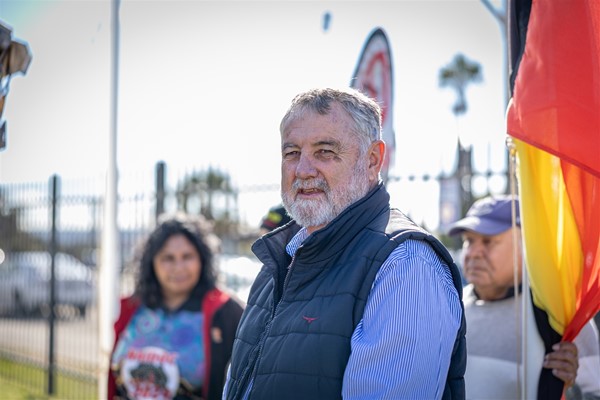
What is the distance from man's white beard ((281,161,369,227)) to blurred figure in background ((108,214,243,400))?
1.86 meters

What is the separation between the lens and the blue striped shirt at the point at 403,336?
1.94m

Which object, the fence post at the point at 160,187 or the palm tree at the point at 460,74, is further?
the palm tree at the point at 460,74

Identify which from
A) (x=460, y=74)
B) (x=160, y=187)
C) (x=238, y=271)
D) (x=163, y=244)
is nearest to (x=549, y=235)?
(x=163, y=244)

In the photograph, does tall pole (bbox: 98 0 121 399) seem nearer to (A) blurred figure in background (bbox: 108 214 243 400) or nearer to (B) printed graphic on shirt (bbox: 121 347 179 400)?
(A) blurred figure in background (bbox: 108 214 243 400)

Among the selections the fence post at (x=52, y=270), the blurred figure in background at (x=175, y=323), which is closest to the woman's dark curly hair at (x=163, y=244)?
the blurred figure in background at (x=175, y=323)

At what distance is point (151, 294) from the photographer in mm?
4266

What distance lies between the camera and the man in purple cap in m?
2.68

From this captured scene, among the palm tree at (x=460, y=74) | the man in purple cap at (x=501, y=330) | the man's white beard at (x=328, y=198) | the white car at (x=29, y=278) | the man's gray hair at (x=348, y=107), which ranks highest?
the palm tree at (x=460, y=74)

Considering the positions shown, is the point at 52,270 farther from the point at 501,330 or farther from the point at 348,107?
the point at 348,107

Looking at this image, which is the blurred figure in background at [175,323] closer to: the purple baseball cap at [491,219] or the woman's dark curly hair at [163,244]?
the woman's dark curly hair at [163,244]

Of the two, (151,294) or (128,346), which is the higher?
(151,294)

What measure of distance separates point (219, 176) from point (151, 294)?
3494mm

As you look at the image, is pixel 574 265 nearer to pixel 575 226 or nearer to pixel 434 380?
pixel 575 226

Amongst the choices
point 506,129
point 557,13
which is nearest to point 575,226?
point 506,129
